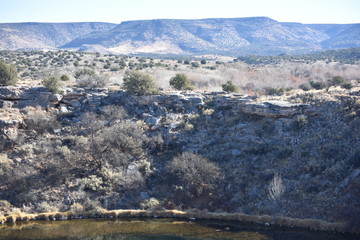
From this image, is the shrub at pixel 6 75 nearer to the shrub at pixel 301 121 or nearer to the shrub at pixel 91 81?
the shrub at pixel 91 81

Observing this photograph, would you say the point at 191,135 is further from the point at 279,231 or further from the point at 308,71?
the point at 308,71

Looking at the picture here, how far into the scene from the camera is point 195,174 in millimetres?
25484

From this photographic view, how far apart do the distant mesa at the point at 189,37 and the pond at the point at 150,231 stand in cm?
8836

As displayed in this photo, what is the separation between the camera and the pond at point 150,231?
20141 millimetres

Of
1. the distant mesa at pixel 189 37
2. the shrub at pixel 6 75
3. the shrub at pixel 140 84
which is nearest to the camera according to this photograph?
the shrub at pixel 6 75

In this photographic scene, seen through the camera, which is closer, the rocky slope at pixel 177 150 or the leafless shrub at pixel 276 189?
the leafless shrub at pixel 276 189

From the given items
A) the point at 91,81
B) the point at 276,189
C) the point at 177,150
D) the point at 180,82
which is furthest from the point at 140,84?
the point at 276,189

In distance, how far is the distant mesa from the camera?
4545 inches

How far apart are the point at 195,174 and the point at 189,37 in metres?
107

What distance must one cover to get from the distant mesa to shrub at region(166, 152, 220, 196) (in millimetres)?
83557

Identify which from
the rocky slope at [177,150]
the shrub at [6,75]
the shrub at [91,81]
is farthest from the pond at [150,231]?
the shrub at [91,81]

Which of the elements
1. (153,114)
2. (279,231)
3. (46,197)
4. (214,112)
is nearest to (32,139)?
(46,197)

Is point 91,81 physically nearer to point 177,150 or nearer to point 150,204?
point 177,150

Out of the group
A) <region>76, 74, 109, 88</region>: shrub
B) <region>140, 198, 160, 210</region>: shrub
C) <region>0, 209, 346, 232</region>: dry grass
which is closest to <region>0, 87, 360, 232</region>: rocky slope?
<region>140, 198, 160, 210</region>: shrub
